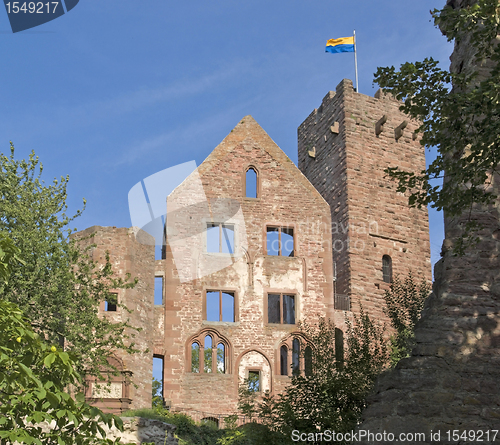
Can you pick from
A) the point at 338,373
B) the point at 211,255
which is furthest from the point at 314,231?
the point at 338,373

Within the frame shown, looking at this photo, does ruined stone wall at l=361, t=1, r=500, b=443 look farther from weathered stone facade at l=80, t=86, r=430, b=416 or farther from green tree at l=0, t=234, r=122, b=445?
weathered stone facade at l=80, t=86, r=430, b=416

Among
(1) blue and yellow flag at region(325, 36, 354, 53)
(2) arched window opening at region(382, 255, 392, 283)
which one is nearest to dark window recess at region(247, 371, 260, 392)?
(2) arched window opening at region(382, 255, 392, 283)

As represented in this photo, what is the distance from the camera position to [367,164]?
34.7 metres

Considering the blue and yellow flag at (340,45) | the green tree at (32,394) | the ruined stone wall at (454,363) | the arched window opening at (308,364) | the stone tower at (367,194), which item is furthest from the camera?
the blue and yellow flag at (340,45)

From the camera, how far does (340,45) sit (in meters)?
38.8

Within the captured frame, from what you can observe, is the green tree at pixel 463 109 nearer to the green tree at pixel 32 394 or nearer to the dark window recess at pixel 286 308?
the green tree at pixel 32 394

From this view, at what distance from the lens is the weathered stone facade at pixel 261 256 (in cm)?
2836

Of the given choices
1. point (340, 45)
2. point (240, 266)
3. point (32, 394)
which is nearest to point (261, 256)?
point (240, 266)

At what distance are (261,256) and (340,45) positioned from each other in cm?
1373

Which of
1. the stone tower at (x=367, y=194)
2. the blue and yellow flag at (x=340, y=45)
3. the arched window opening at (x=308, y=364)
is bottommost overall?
the arched window opening at (x=308, y=364)

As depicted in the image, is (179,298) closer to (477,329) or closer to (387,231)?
(387,231)

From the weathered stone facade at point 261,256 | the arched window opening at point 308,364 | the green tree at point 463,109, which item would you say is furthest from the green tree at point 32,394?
the weathered stone facade at point 261,256

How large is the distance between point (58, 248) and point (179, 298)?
7902 mm

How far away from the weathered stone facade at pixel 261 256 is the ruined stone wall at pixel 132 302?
0.05m
